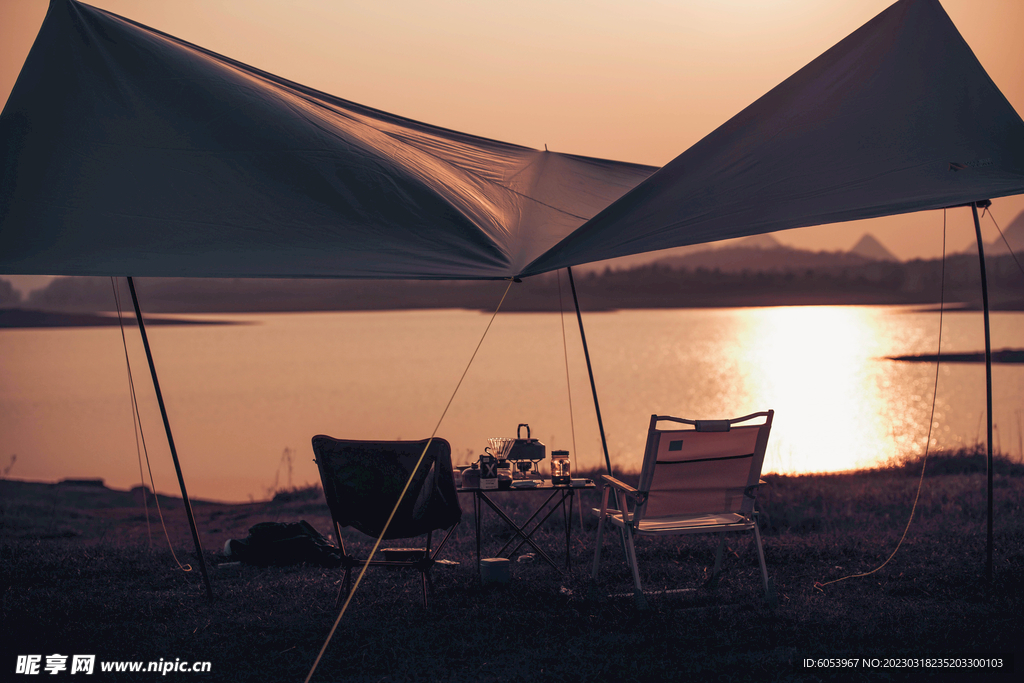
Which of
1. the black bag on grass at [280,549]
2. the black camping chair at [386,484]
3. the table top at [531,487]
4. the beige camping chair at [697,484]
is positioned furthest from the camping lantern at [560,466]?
the black bag on grass at [280,549]

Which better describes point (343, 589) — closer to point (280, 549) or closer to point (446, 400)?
point (280, 549)

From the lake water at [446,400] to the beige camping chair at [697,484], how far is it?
144 cm

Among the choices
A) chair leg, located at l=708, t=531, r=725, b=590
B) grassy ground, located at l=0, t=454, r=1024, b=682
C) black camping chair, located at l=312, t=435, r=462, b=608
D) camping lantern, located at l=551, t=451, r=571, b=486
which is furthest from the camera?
camping lantern, located at l=551, t=451, r=571, b=486

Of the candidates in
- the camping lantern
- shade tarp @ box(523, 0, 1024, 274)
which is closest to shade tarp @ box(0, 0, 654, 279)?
shade tarp @ box(523, 0, 1024, 274)

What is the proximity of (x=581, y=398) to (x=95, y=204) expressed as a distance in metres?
20.8

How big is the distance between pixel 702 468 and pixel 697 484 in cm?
8

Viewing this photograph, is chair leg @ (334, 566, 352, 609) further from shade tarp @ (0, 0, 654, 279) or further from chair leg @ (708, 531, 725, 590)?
chair leg @ (708, 531, 725, 590)

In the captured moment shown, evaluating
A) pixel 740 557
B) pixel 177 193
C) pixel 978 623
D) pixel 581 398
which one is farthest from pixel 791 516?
pixel 581 398

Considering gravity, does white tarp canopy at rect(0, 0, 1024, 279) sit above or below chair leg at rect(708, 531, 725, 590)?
above

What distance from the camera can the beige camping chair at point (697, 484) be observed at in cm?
→ 310

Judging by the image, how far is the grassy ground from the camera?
2.63 meters

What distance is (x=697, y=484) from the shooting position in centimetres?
323

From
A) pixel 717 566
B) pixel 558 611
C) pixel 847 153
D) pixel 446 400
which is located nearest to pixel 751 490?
pixel 717 566

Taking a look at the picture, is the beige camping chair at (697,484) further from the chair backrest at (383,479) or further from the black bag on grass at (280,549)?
the black bag on grass at (280,549)
